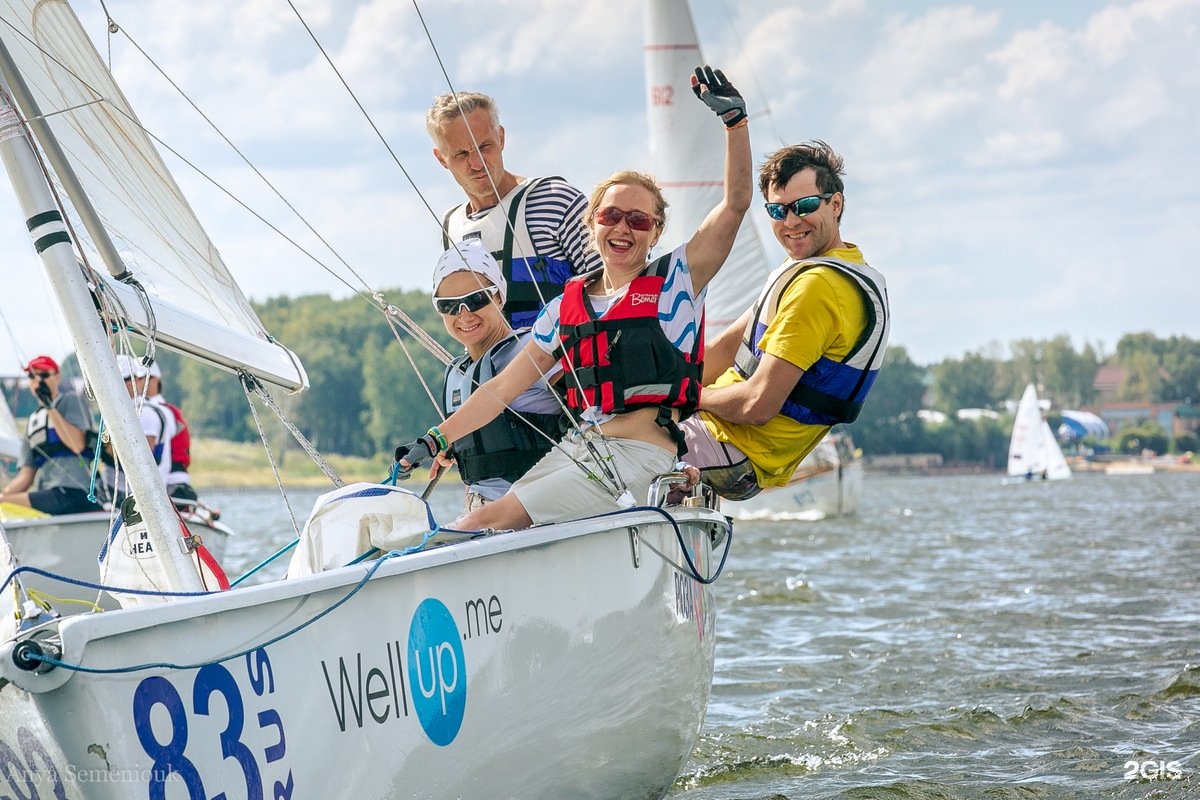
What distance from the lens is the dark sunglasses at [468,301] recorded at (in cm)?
357

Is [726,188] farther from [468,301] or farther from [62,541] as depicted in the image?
[62,541]

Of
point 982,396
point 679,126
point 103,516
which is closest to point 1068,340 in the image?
point 982,396

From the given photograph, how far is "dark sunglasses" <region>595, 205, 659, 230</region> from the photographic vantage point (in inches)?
131

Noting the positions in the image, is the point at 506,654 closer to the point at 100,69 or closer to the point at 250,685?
the point at 250,685

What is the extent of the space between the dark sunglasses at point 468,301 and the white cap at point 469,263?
0.03 m

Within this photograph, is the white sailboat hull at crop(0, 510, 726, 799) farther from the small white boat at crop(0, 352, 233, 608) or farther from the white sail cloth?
the small white boat at crop(0, 352, 233, 608)

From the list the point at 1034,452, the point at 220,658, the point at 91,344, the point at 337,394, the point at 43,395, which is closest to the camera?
the point at 220,658

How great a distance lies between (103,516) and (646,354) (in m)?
4.76

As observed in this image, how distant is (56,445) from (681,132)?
12.6 m

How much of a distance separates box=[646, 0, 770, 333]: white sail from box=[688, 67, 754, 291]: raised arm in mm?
15478

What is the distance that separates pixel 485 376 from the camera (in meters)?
3.60

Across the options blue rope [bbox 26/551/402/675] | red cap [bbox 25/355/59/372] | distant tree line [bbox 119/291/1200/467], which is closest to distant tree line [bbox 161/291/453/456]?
distant tree line [bbox 119/291/1200/467]

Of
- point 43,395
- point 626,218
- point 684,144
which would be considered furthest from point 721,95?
point 684,144

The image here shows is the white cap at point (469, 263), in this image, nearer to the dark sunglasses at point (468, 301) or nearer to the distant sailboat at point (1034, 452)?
the dark sunglasses at point (468, 301)
